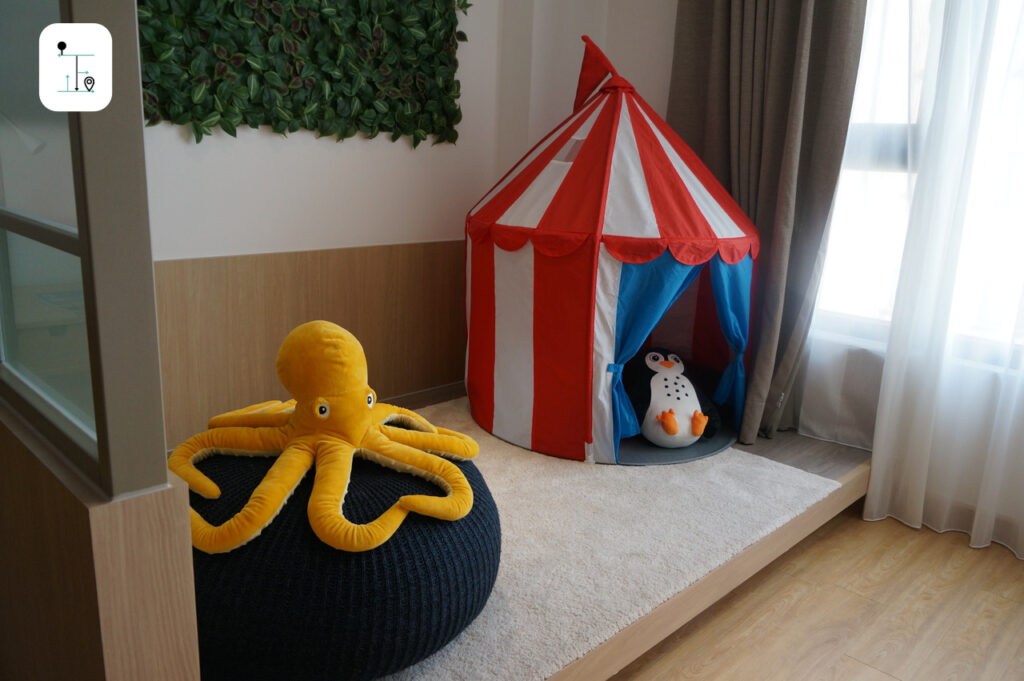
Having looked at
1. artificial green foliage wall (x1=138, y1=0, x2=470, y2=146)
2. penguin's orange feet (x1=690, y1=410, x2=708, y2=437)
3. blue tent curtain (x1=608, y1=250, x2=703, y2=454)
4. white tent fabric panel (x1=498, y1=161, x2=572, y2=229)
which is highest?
artificial green foliage wall (x1=138, y1=0, x2=470, y2=146)

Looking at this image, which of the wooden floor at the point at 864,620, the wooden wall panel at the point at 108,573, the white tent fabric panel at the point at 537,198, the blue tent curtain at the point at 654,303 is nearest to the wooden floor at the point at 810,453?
the wooden floor at the point at 864,620

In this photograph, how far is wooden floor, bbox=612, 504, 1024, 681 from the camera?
2.02 meters

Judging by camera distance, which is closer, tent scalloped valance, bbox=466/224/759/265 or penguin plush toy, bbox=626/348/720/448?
tent scalloped valance, bbox=466/224/759/265

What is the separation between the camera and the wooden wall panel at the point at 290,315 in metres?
2.62

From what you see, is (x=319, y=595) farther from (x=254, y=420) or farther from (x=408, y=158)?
(x=408, y=158)

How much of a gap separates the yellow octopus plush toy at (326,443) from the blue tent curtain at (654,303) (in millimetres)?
989

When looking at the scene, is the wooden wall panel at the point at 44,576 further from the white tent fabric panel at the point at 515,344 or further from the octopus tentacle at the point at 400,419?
the white tent fabric panel at the point at 515,344

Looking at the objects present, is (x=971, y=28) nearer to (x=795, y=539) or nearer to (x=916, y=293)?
(x=916, y=293)

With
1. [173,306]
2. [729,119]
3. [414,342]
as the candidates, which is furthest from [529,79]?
[173,306]

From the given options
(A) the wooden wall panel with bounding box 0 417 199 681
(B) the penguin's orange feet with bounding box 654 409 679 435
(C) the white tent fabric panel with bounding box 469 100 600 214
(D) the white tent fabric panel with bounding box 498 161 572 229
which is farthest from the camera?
(C) the white tent fabric panel with bounding box 469 100 600 214

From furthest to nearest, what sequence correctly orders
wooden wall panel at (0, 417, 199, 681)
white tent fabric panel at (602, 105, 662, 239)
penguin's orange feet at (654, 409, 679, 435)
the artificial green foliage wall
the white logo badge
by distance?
penguin's orange feet at (654, 409, 679, 435)
white tent fabric panel at (602, 105, 662, 239)
the artificial green foliage wall
wooden wall panel at (0, 417, 199, 681)
the white logo badge

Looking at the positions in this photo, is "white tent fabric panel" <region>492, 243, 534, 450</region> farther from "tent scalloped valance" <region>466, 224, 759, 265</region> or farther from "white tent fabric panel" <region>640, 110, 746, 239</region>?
"white tent fabric panel" <region>640, 110, 746, 239</region>

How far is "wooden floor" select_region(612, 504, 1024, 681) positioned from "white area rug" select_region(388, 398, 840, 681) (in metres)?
0.19

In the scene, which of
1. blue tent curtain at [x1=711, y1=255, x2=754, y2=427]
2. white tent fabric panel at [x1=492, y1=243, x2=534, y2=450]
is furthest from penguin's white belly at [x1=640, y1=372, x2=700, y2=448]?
white tent fabric panel at [x1=492, y1=243, x2=534, y2=450]
